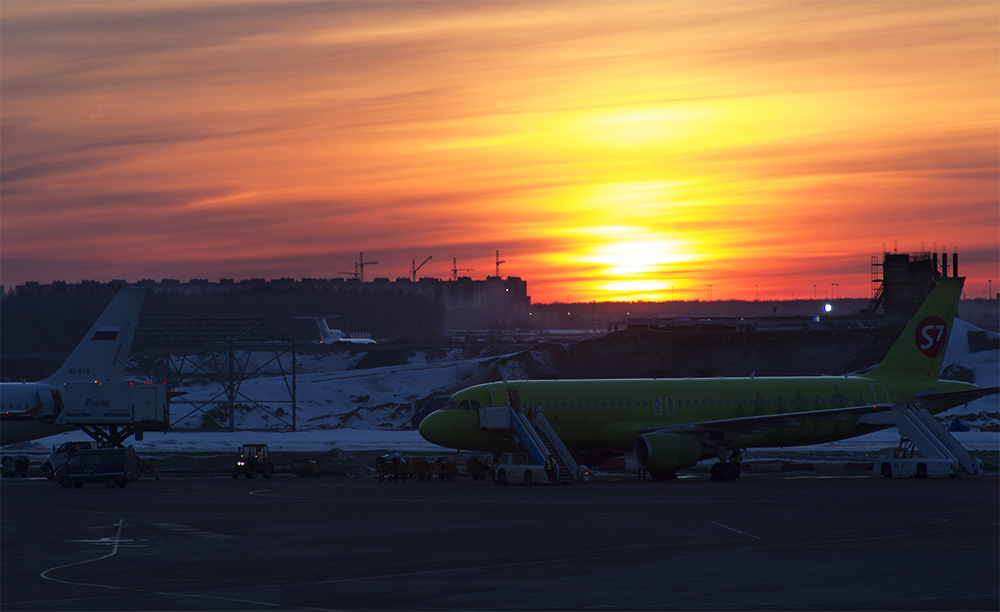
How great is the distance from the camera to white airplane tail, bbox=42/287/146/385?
167 ft

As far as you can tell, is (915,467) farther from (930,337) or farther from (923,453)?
(930,337)

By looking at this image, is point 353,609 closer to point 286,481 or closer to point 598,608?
point 598,608

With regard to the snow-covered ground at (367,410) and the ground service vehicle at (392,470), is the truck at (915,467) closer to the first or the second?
the snow-covered ground at (367,410)

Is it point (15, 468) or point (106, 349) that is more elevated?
point (106, 349)

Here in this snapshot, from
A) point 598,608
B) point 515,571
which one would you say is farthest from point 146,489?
point 598,608

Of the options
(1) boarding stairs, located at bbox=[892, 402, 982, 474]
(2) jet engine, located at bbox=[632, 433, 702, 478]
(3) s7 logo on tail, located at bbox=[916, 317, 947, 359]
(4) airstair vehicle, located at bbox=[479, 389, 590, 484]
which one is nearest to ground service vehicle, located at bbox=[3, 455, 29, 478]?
(4) airstair vehicle, located at bbox=[479, 389, 590, 484]

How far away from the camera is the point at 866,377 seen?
187 feet

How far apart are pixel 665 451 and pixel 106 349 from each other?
28.4 m

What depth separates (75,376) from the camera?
51.1 m

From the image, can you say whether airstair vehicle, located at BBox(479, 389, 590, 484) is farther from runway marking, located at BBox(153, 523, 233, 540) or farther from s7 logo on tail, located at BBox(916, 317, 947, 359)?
s7 logo on tail, located at BBox(916, 317, 947, 359)

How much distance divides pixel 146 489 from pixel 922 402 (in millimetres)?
39953

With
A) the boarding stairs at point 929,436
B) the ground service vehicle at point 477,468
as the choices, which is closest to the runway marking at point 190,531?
the ground service vehicle at point 477,468

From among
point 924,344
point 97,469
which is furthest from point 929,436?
point 97,469

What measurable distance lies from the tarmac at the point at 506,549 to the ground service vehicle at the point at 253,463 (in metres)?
9.57
